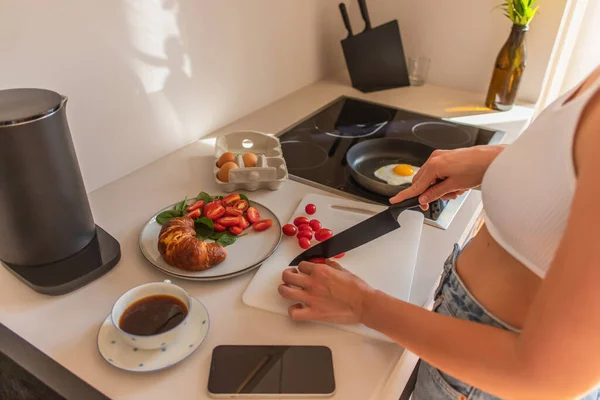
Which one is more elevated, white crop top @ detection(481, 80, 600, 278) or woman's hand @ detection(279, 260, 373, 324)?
white crop top @ detection(481, 80, 600, 278)

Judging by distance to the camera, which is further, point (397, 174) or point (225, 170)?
point (397, 174)

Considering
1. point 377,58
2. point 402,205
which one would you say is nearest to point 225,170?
point 402,205

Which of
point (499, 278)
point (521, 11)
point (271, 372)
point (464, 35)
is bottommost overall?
point (271, 372)

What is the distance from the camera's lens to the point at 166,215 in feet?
2.99

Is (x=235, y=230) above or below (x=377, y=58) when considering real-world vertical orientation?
below

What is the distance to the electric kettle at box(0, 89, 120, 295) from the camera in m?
0.67

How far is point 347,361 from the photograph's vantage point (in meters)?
0.67

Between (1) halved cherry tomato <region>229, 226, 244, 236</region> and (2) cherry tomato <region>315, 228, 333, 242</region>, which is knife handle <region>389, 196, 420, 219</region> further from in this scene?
(1) halved cherry tomato <region>229, 226, 244, 236</region>

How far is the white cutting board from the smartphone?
0.07 metres

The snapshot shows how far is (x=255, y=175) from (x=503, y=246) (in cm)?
54

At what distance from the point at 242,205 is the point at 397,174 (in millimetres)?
390

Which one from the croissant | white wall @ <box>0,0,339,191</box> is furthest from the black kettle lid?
the croissant

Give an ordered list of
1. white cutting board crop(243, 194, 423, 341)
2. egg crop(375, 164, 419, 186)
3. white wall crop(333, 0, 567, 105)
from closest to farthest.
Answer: white cutting board crop(243, 194, 423, 341) < egg crop(375, 164, 419, 186) < white wall crop(333, 0, 567, 105)

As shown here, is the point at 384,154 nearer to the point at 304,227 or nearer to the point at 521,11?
the point at 304,227
